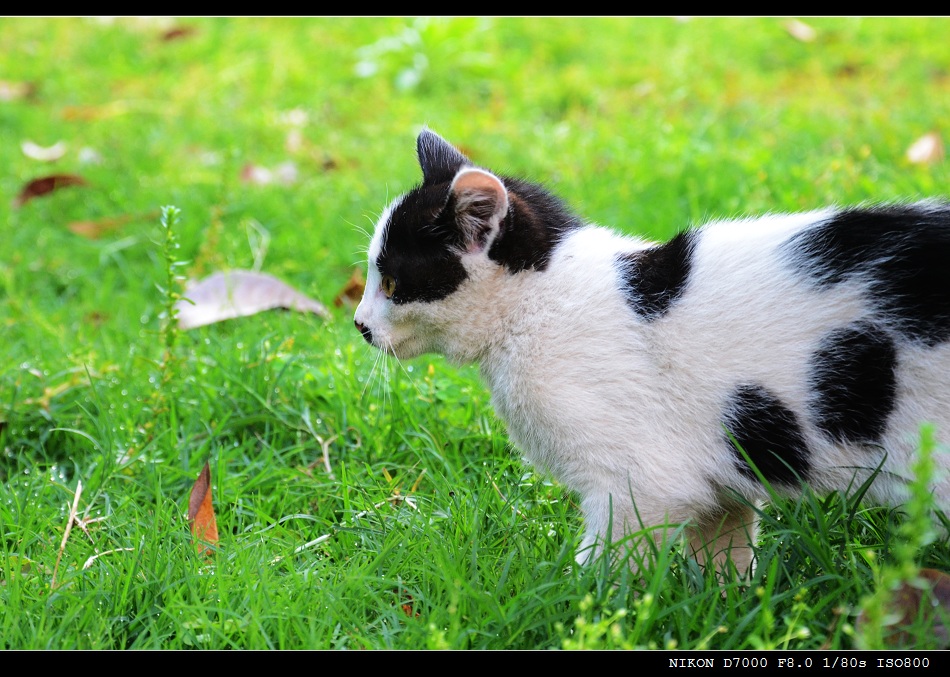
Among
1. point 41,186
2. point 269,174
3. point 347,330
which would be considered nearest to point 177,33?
point 269,174

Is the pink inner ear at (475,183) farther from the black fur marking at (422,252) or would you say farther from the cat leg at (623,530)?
the cat leg at (623,530)

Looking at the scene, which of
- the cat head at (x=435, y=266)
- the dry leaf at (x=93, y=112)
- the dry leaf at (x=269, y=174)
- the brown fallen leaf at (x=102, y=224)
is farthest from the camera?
the dry leaf at (x=93, y=112)

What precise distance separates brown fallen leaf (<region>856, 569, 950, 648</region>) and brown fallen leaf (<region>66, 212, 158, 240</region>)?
4.13 m

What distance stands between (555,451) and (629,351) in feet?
1.04

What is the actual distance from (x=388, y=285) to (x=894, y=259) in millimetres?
1327

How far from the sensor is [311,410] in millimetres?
3525

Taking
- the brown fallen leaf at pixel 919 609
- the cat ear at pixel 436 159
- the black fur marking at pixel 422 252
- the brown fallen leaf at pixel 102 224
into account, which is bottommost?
the brown fallen leaf at pixel 102 224

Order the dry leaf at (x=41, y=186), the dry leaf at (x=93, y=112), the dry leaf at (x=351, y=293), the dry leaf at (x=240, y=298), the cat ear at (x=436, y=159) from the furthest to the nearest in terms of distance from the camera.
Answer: the dry leaf at (x=93, y=112) → the dry leaf at (x=41, y=186) → the dry leaf at (x=351, y=293) → the dry leaf at (x=240, y=298) → the cat ear at (x=436, y=159)

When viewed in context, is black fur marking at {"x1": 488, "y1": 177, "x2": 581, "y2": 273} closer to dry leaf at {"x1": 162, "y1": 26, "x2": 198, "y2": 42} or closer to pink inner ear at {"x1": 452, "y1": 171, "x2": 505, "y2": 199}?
pink inner ear at {"x1": 452, "y1": 171, "x2": 505, "y2": 199}

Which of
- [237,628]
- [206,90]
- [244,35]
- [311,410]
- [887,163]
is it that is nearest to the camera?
[237,628]

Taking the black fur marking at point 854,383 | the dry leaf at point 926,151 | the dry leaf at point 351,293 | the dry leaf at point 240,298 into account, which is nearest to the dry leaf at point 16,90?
the dry leaf at point 240,298

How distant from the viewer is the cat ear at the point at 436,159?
3008 millimetres
